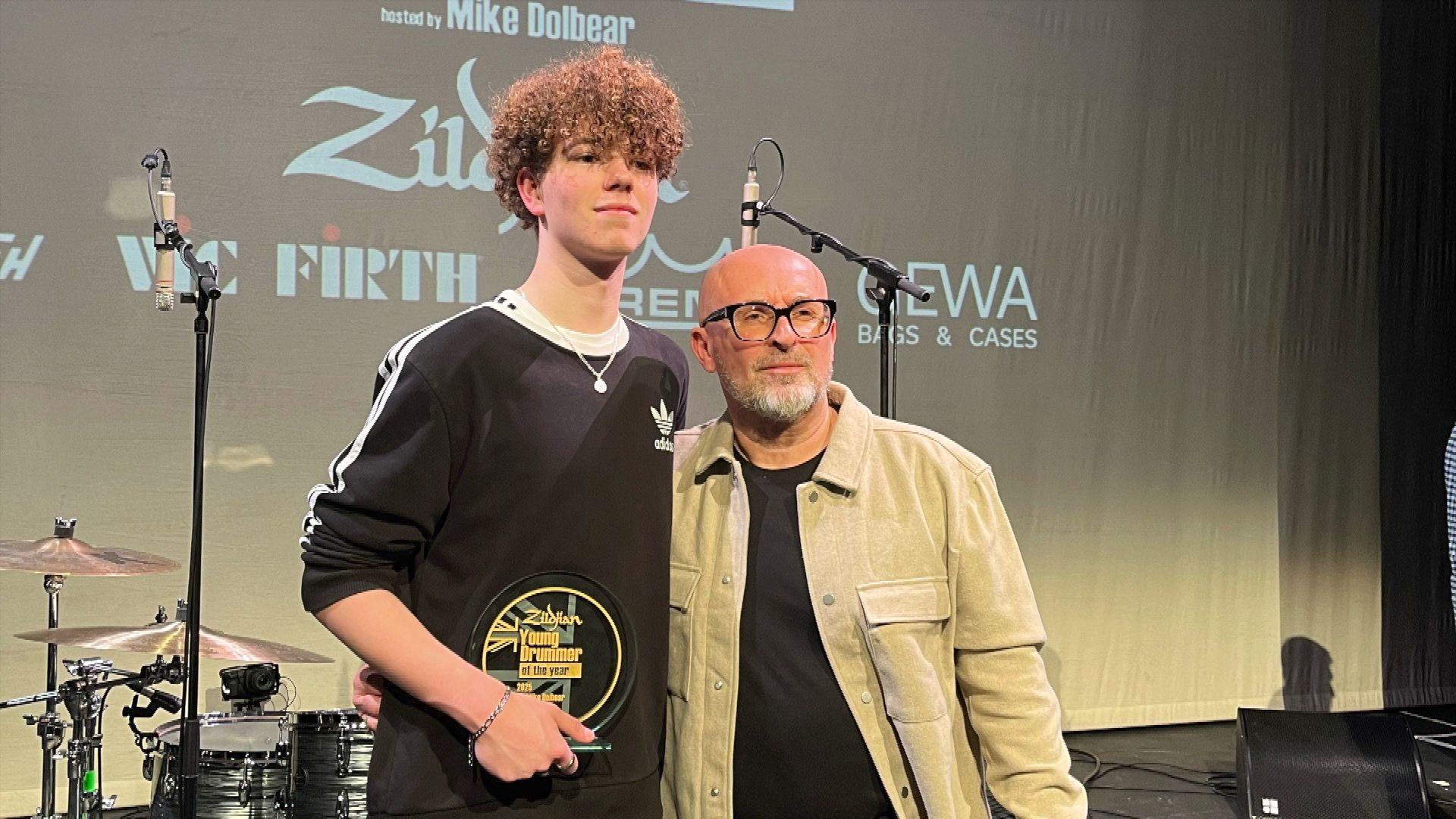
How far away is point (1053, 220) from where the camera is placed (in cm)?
564

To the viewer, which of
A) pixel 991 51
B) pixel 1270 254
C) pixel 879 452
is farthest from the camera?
pixel 1270 254

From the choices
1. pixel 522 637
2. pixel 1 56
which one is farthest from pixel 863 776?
pixel 1 56

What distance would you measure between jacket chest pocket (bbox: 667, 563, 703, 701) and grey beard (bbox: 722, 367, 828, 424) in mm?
258

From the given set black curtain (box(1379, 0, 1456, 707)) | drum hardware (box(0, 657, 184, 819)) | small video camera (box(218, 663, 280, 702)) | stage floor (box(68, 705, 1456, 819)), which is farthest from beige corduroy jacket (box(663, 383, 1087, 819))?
black curtain (box(1379, 0, 1456, 707))

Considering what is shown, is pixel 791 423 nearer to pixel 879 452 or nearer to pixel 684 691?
pixel 879 452

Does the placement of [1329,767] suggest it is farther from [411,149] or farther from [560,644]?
[411,149]

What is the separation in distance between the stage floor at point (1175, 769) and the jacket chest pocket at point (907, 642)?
2218mm

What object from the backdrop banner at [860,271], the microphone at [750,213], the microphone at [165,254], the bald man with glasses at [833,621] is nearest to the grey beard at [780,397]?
the bald man with glasses at [833,621]

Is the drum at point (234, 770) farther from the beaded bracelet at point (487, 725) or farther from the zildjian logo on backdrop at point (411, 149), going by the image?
the beaded bracelet at point (487, 725)

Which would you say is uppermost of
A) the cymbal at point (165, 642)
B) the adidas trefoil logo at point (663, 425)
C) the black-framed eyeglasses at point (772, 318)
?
the black-framed eyeglasses at point (772, 318)

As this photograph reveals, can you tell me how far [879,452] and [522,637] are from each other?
2.24ft

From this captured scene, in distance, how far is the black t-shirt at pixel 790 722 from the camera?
1.83 metres

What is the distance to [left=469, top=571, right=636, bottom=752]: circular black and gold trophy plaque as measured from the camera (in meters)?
1.51

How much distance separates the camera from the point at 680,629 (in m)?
1.88
